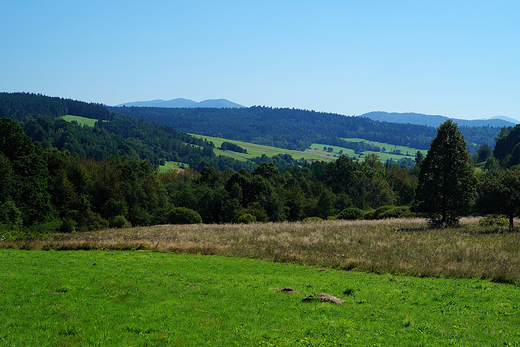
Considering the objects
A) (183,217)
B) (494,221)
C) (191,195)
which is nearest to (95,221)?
(183,217)

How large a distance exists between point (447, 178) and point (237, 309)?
122ft

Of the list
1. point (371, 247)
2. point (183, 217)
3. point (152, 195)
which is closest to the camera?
point (371, 247)

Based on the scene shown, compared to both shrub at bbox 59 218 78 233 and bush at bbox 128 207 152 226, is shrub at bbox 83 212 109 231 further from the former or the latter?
bush at bbox 128 207 152 226

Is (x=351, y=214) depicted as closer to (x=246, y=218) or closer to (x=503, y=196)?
(x=246, y=218)

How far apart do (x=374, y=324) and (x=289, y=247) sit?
60.9ft

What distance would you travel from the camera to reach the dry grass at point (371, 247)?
22359mm

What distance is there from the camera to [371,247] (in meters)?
30.2

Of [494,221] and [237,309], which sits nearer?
[237,309]

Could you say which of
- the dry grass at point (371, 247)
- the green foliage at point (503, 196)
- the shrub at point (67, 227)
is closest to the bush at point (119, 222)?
the shrub at point (67, 227)

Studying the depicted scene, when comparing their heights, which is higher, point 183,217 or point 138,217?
point 183,217

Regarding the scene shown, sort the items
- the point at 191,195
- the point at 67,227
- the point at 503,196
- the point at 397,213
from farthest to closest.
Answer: the point at 191,195
the point at 397,213
the point at 67,227
the point at 503,196

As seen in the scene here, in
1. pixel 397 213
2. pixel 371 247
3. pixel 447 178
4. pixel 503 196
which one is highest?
pixel 447 178

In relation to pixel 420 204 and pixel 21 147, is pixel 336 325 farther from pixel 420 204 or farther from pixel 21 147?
pixel 21 147

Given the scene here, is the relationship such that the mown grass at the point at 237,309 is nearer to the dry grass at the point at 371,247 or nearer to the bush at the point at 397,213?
the dry grass at the point at 371,247
